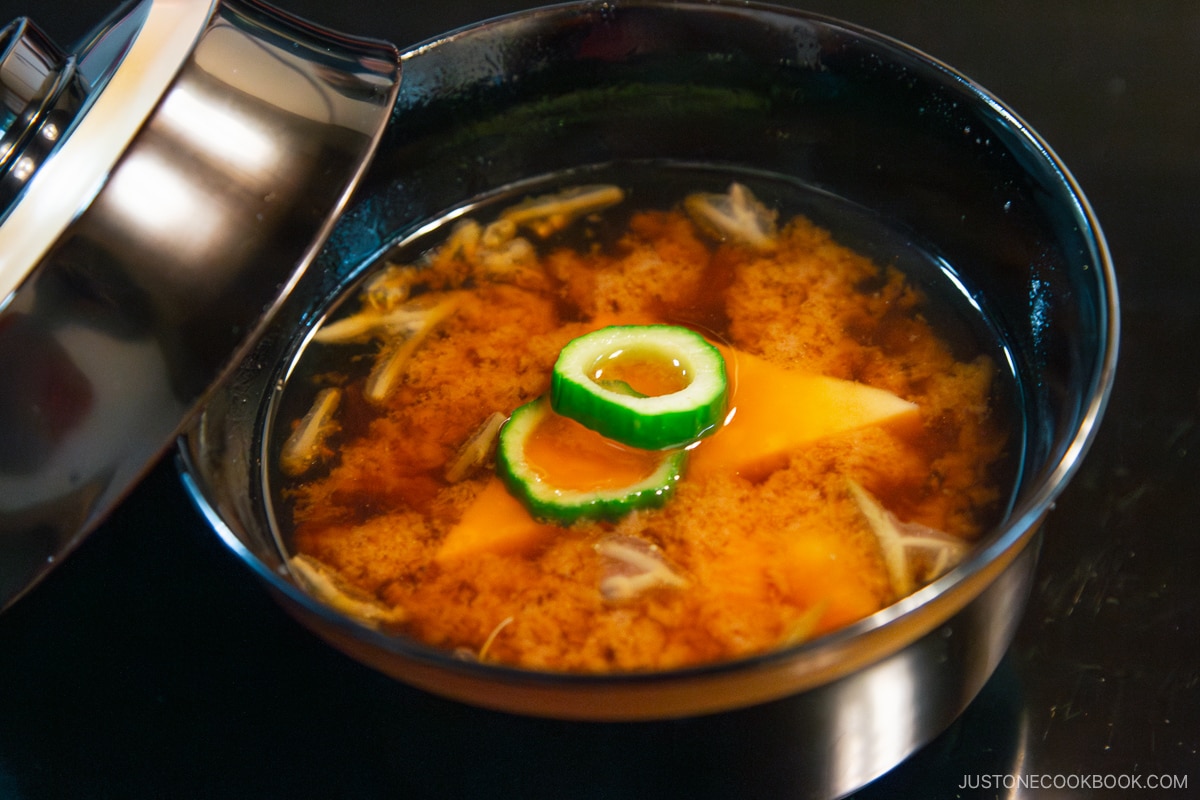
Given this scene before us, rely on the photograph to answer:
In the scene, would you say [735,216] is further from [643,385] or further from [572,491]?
[572,491]

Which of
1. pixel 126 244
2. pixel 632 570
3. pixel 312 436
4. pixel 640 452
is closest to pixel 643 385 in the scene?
pixel 640 452

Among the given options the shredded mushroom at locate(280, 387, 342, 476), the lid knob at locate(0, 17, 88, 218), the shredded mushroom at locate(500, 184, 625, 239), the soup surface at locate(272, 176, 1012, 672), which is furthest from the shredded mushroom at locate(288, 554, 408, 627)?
the shredded mushroom at locate(500, 184, 625, 239)

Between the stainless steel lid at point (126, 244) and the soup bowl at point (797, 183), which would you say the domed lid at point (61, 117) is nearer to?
the stainless steel lid at point (126, 244)

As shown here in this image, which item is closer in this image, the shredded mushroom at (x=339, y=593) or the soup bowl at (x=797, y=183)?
the soup bowl at (x=797, y=183)

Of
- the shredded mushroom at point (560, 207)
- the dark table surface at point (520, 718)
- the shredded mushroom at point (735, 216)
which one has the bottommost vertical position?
the dark table surface at point (520, 718)

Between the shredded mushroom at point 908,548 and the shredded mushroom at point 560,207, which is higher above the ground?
the shredded mushroom at point 560,207

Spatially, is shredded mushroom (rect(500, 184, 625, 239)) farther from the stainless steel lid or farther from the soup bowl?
the stainless steel lid

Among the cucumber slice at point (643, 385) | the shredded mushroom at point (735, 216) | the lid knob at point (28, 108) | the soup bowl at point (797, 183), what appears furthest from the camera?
the shredded mushroom at point (735, 216)

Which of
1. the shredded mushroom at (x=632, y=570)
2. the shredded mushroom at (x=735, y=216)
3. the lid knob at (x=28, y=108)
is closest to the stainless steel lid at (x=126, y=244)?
the lid knob at (x=28, y=108)
